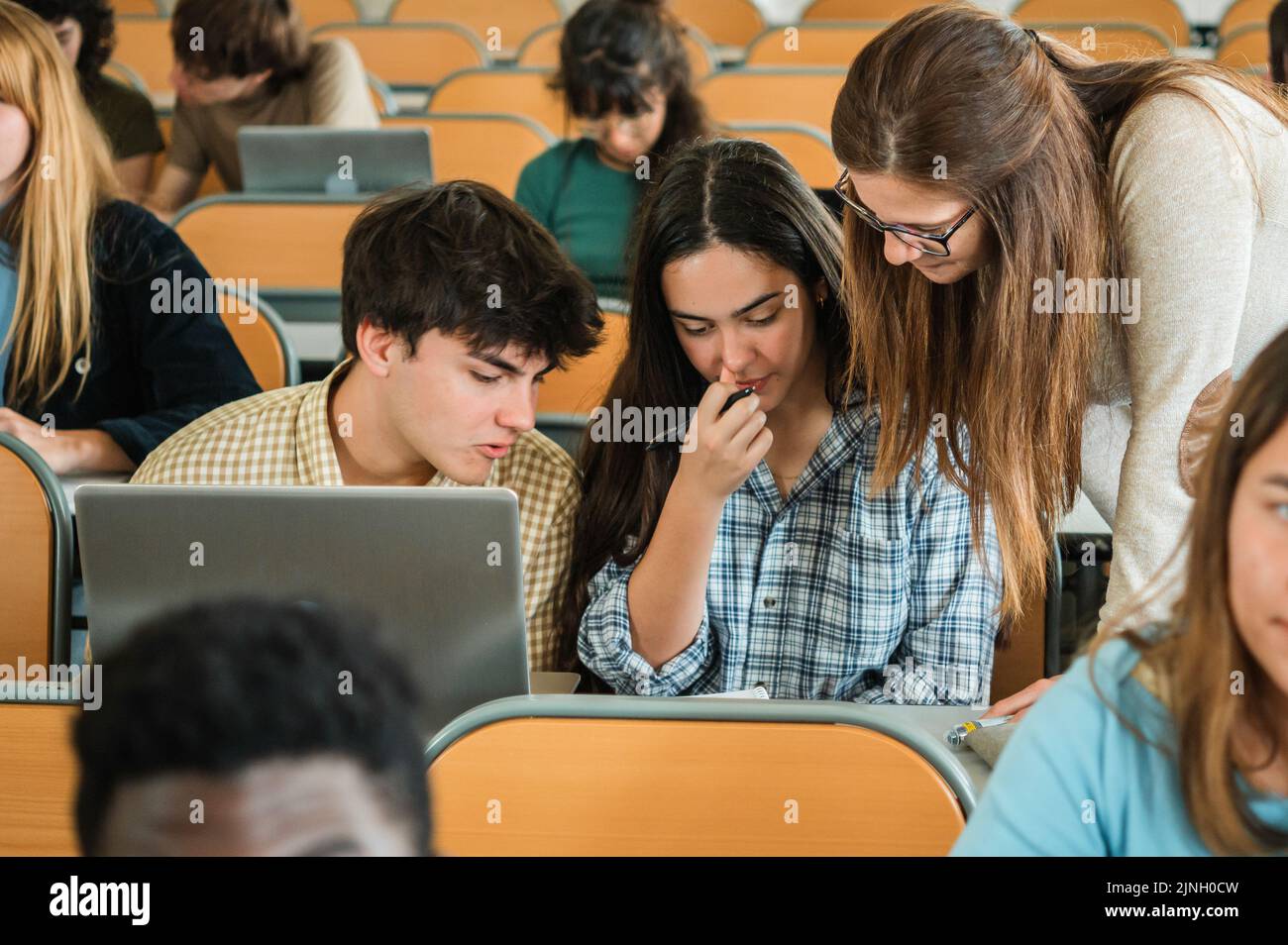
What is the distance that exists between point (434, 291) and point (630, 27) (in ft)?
4.87

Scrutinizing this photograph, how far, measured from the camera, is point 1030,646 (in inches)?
62.8

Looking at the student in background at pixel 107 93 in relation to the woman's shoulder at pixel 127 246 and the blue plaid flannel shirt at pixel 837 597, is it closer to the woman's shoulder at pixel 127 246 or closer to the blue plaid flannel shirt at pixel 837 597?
the woman's shoulder at pixel 127 246

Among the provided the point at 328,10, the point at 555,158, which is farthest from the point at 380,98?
the point at 328,10

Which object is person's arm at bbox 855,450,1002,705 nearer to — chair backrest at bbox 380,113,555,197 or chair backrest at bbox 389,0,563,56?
chair backrest at bbox 380,113,555,197

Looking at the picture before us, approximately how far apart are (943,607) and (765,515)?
0.23 meters

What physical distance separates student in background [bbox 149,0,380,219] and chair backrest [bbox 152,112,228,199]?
0.06 metres

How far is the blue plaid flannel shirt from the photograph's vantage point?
148 centimetres

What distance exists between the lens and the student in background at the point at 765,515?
4.83 feet

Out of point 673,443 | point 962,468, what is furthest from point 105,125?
point 962,468

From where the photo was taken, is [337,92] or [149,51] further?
[149,51]

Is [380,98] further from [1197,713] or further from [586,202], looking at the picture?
[1197,713]

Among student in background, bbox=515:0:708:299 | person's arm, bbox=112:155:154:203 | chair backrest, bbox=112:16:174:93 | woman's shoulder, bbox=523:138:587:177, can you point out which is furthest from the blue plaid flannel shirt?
chair backrest, bbox=112:16:174:93

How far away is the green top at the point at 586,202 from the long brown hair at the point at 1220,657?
7.33ft
